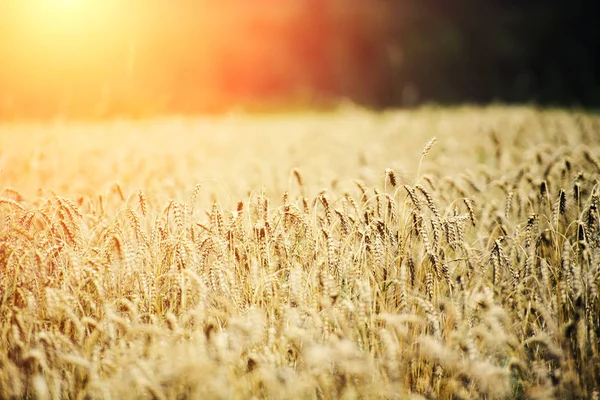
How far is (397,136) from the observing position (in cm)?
738

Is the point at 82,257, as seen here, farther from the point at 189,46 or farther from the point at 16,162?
the point at 189,46

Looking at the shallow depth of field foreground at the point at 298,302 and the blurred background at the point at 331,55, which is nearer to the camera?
the shallow depth of field foreground at the point at 298,302

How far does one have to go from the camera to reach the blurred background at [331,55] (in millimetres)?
11867

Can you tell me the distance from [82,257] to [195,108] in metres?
10.8

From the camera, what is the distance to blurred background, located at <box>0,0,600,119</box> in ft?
38.9

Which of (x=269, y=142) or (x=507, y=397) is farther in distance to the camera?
(x=269, y=142)

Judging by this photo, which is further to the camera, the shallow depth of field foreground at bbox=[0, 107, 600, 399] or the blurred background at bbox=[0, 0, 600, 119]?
the blurred background at bbox=[0, 0, 600, 119]

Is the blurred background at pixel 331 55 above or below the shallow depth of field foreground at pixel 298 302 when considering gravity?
above

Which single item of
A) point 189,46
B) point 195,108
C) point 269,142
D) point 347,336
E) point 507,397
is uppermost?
point 189,46

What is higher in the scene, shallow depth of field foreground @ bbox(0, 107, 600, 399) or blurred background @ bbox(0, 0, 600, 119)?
blurred background @ bbox(0, 0, 600, 119)

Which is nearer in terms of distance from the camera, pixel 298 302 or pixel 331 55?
pixel 298 302

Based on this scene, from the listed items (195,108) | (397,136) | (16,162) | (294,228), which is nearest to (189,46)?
(195,108)

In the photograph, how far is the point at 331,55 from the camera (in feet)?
50.6

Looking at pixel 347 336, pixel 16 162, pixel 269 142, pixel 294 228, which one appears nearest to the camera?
pixel 347 336
